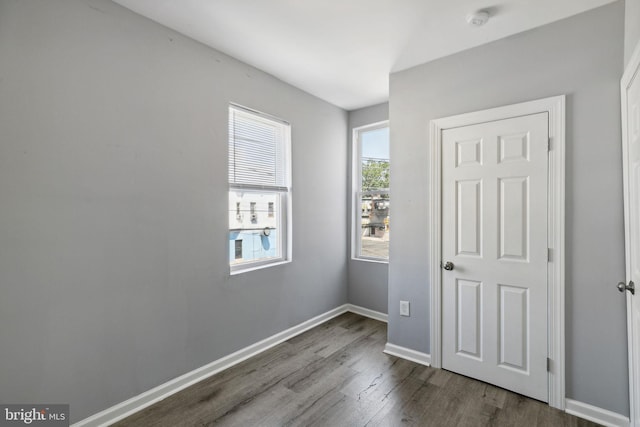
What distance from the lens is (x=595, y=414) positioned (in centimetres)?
187

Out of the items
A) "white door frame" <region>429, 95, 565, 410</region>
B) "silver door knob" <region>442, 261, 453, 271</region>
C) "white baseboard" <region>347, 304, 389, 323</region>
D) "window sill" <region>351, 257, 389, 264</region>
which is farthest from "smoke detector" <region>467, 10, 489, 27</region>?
"white baseboard" <region>347, 304, 389, 323</region>

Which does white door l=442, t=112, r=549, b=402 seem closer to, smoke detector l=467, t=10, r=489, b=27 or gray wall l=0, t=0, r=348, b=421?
smoke detector l=467, t=10, r=489, b=27

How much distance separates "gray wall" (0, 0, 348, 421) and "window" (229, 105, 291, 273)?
0.15 meters

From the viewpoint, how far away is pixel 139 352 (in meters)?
1.98

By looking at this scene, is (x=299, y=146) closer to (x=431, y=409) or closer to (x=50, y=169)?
(x=50, y=169)

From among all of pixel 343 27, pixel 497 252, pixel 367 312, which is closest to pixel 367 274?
pixel 367 312

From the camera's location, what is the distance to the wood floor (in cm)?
188

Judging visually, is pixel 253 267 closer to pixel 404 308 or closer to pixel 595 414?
pixel 404 308

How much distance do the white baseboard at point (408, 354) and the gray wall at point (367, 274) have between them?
0.83 metres

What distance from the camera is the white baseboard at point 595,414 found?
181cm

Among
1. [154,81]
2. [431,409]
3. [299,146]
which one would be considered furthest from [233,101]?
[431,409]

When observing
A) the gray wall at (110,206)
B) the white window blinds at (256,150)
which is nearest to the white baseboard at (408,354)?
the gray wall at (110,206)

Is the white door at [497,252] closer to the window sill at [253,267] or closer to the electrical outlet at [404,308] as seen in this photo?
the electrical outlet at [404,308]

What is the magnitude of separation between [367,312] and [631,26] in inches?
130
